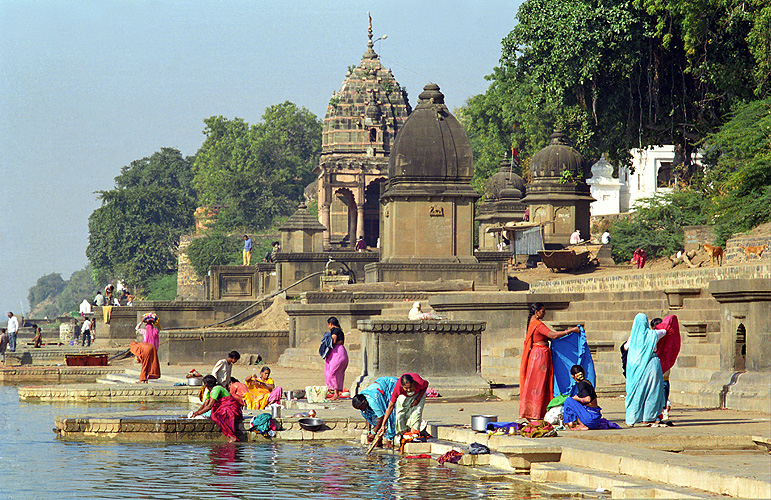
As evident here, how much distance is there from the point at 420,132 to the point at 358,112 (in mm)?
45604

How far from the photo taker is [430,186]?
2747cm

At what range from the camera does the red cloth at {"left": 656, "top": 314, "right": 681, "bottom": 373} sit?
12234 millimetres

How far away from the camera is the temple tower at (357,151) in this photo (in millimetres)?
69250

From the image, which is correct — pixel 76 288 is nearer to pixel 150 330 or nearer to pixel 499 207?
pixel 499 207

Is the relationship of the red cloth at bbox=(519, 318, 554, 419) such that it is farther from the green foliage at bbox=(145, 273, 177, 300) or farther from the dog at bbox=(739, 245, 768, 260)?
the green foliage at bbox=(145, 273, 177, 300)

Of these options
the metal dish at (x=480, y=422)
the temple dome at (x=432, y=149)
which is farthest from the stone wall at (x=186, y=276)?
the metal dish at (x=480, y=422)

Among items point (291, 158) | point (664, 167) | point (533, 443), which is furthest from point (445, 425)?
point (291, 158)

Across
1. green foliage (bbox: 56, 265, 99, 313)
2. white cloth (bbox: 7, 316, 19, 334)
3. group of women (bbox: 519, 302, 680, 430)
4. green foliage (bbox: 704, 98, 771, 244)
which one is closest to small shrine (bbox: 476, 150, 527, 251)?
white cloth (bbox: 7, 316, 19, 334)

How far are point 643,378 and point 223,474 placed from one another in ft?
14.2

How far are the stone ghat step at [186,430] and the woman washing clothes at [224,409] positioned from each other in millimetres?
94

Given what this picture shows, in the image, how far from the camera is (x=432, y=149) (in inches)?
1089

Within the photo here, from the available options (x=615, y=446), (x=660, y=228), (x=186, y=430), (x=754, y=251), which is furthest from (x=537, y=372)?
(x=660, y=228)

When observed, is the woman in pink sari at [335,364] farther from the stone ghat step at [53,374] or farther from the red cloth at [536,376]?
the stone ghat step at [53,374]

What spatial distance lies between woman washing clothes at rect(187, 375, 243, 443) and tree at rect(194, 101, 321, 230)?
75335 mm
